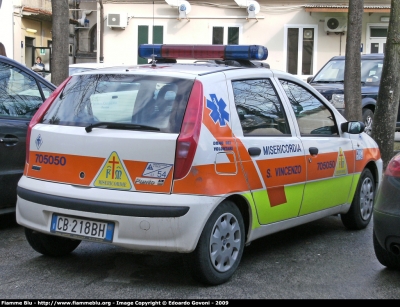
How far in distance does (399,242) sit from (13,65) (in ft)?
13.2

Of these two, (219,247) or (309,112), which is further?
(309,112)

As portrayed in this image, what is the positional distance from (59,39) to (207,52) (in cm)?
464

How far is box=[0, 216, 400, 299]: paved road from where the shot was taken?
15.4 feet

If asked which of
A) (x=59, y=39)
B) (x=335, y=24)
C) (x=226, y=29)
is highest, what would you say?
(x=335, y=24)

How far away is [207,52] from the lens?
5.87 metres

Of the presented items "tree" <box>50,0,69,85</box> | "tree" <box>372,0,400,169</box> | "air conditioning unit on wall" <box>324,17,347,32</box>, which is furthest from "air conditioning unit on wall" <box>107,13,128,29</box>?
"tree" <box>372,0,400,169</box>

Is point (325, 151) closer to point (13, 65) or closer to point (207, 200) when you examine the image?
point (207, 200)

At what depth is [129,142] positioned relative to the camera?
4633mm

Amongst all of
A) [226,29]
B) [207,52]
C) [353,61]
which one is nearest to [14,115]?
[207,52]

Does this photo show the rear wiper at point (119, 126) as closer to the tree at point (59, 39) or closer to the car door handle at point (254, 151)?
the car door handle at point (254, 151)

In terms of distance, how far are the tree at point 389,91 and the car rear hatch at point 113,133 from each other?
626 centimetres

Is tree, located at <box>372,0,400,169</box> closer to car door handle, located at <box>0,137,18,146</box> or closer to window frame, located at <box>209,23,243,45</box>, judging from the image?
car door handle, located at <box>0,137,18,146</box>

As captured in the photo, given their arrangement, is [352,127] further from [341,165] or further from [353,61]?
[353,61]

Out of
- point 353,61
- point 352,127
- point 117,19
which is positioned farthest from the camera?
point 117,19
